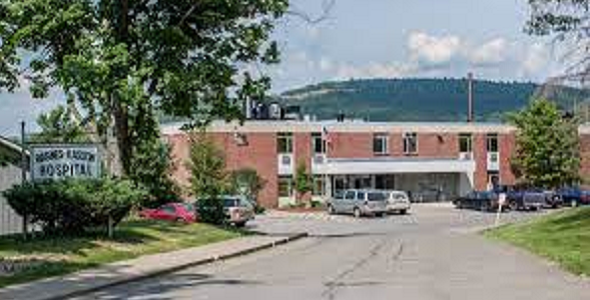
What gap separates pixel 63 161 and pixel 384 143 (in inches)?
2409

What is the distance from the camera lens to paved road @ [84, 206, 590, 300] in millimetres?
17562

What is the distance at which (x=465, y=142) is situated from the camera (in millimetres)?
92938

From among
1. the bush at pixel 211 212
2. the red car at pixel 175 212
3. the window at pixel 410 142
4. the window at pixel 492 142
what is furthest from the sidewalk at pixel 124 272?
the window at pixel 492 142

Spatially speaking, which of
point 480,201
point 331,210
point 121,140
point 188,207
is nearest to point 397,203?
point 331,210

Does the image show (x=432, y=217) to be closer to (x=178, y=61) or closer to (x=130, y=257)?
(x=178, y=61)

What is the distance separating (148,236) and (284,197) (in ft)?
172

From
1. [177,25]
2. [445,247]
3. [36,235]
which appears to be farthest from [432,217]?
[36,235]

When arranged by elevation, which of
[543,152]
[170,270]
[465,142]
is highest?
[465,142]

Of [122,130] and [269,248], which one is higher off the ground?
[122,130]

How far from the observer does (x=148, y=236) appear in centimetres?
3183

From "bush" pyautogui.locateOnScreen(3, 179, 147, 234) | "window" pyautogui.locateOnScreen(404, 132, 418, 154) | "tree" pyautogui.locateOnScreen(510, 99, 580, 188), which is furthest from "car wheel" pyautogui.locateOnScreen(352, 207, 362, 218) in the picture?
"bush" pyautogui.locateOnScreen(3, 179, 147, 234)

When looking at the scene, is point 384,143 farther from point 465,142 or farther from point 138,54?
point 138,54

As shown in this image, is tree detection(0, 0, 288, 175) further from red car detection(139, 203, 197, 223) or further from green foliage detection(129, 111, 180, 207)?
green foliage detection(129, 111, 180, 207)

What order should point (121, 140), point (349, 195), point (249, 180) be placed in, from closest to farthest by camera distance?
point (121, 140) < point (349, 195) < point (249, 180)
